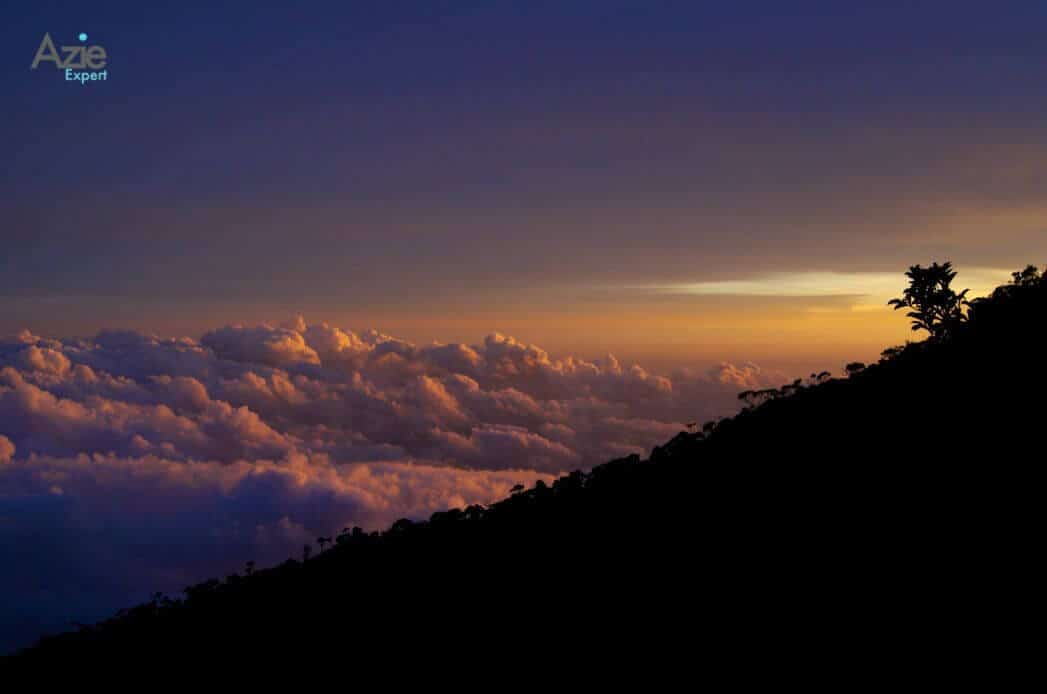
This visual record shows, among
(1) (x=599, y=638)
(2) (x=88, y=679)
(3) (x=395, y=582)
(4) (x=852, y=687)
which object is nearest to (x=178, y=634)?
(2) (x=88, y=679)

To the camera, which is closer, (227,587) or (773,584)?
(773,584)

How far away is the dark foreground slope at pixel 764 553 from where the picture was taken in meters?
11.9

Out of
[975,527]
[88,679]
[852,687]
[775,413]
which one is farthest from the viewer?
[775,413]

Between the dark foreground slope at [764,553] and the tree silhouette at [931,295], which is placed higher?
the tree silhouette at [931,295]

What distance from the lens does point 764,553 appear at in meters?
14.5

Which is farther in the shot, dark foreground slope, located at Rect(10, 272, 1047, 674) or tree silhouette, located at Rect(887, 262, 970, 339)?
tree silhouette, located at Rect(887, 262, 970, 339)

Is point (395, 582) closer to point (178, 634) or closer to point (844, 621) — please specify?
point (178, 634)

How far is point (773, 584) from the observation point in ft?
43.9

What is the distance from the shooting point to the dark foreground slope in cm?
1187

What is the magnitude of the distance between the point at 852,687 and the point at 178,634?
21.9m

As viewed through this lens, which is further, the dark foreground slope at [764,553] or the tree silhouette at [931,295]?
the tree silhouette at [931,295]

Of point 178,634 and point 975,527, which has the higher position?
point 975,527

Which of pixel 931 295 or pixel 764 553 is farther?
pixel 931 295

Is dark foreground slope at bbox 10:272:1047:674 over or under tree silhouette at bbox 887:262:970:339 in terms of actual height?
under
